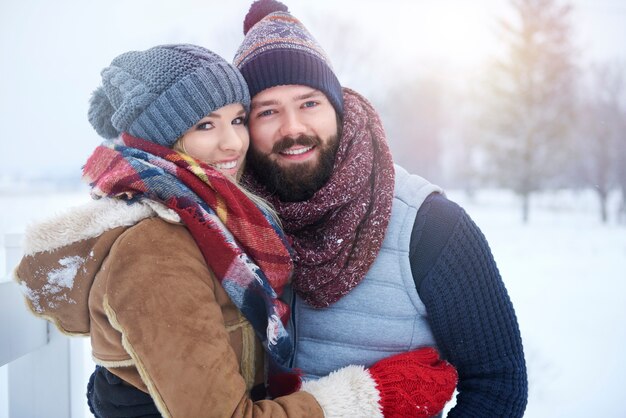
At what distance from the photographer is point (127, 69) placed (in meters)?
1.45

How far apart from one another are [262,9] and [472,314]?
150 centimetres

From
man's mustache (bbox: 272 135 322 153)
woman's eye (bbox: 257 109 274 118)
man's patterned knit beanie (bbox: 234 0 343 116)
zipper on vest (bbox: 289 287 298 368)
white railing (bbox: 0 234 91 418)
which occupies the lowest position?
white railing (bbox: 0 234 91 418)

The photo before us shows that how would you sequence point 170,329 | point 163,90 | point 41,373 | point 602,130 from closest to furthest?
point 170,329 → point 163,90 → point 41,373 → point 602,130

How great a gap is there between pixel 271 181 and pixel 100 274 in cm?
84

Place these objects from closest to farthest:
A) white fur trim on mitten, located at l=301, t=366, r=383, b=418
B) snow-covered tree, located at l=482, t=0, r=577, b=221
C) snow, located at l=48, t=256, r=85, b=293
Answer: snow, located at l=48, t=256, r=85, b=293 → white fur trim on mitten, located at l=301, t=366, r=383, b=418 → snow-covered tree, located at l=482, t=0, r=577, b=221

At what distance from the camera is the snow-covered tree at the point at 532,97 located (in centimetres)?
1453

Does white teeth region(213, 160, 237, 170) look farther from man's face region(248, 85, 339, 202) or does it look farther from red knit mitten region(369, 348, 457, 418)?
red knit mitten region(369, 348, 457, 418)

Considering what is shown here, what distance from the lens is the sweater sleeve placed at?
1509 millimetres

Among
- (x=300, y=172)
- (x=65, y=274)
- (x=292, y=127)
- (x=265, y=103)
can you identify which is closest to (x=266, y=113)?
(x=265, y=103)

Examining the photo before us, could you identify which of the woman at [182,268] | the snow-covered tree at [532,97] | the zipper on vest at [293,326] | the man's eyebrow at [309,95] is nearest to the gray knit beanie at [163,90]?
the woman at [182,268]

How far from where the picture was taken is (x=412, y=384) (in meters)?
1.40

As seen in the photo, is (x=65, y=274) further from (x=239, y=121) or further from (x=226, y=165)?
(x=239, y=121)

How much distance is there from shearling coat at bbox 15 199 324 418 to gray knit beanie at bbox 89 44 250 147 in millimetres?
303

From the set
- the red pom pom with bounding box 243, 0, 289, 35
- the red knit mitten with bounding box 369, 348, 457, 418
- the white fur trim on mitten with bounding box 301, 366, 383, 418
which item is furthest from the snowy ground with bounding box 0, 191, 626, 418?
the red pom pom with bounding box 243, 0, 289, 35
